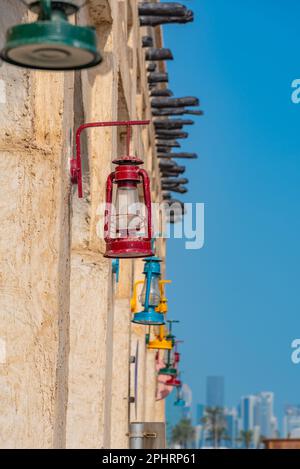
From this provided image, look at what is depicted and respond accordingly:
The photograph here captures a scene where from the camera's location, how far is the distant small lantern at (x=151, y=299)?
40.7 feet

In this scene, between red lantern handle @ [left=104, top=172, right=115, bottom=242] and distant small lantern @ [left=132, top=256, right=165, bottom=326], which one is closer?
red lantern handle @ [left=104, top=172, right=115, bottom=242]

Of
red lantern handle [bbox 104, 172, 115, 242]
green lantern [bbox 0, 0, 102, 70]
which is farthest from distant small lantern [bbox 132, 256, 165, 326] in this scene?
green lantern [bbox 0, 0, 102, 70]

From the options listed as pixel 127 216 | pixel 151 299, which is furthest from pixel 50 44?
pixel 151 299

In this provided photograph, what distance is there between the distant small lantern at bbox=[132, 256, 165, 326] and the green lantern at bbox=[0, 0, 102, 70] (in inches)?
307

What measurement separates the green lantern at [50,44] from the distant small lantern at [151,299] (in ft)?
25.6

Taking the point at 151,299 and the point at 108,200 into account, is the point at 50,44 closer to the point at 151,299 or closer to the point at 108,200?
the point at 108,200

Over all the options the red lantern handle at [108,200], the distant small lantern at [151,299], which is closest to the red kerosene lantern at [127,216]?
the red lantern handle at [108,200]

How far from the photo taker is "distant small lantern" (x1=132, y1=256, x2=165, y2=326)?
1241 cm

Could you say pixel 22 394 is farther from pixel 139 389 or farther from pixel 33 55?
pixel 139 389

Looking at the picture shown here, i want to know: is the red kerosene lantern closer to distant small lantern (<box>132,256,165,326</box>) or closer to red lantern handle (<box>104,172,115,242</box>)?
red lantern handle (<box>104,172,115,242</box>)

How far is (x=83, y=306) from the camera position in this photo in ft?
32.0

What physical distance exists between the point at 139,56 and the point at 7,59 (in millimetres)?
13454

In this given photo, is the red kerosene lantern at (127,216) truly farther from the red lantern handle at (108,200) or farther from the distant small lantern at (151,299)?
the distant small lantern at (151,299)
